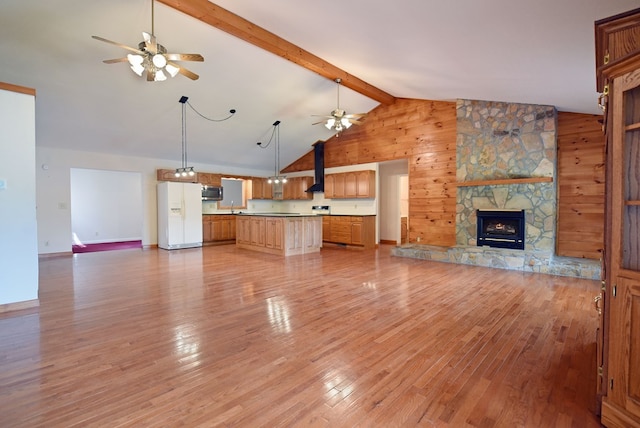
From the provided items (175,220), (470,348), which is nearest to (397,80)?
(470,348)

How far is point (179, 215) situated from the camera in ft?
Result: 26.3

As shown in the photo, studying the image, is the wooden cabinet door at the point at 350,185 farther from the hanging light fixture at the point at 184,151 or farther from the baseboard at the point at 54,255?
the baseboard at the point at 54,255

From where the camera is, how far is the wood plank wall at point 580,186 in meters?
5.39

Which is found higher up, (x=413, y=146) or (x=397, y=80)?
(x=397, y=80)

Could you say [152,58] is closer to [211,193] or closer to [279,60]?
[279,60]

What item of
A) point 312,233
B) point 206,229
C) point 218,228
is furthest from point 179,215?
point 312,233

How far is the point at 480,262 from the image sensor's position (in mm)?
5754

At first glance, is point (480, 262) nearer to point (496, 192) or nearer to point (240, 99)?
point (496, 192)

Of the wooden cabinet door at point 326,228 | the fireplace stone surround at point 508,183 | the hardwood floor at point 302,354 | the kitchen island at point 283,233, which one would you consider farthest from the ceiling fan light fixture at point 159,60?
the wooden cabinet door at point 326,228

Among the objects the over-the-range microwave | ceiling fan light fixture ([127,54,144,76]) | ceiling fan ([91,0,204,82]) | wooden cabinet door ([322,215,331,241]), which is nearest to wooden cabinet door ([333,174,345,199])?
wooden cabinet door ([322,215,331,241])

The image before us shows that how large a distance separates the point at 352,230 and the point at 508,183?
379 cm

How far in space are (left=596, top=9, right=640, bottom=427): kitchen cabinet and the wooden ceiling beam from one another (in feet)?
13.4

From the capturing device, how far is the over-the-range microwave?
899cm

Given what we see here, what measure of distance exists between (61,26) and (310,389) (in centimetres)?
522
